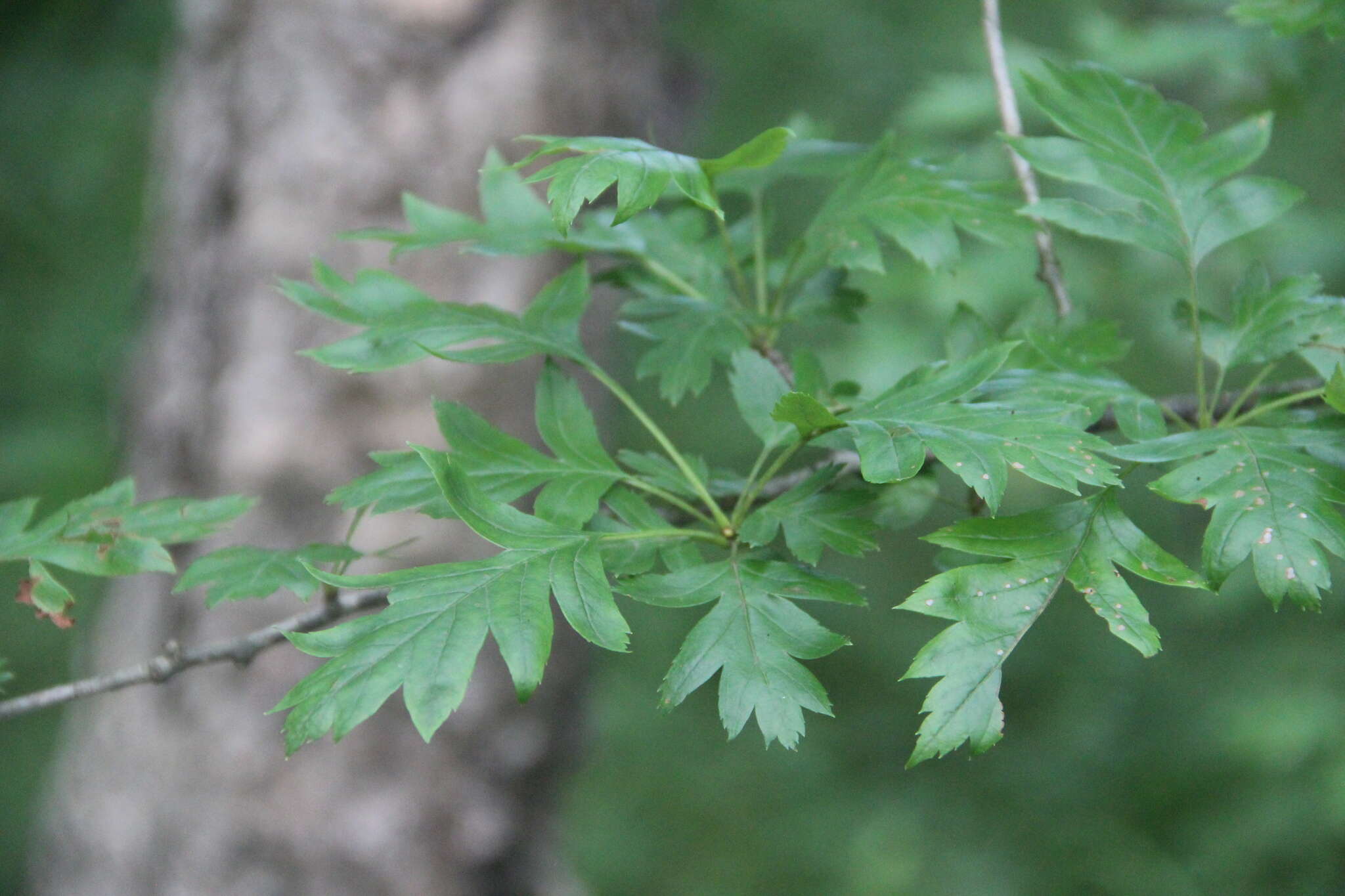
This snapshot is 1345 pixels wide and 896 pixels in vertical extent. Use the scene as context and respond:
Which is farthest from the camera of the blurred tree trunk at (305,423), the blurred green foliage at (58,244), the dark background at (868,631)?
the blurred green foliage at (58,244)

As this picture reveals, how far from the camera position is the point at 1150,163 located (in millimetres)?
921

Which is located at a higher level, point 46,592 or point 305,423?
point 46,592

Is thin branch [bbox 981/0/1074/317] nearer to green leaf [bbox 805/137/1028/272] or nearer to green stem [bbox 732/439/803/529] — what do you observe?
green leaf [bbox 805/137/1028/272]

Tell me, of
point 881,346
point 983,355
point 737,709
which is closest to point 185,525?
point 737,709

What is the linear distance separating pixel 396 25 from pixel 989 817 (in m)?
2.76

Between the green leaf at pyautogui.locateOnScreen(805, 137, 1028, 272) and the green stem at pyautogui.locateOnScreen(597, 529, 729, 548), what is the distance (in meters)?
0.29

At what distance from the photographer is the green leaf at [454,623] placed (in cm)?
67

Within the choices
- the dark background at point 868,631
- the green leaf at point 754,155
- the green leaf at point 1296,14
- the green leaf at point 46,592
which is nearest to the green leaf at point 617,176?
the green leaf at point 754,155

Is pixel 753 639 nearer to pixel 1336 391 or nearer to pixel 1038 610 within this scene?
pixel 1038 610

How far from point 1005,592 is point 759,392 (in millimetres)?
271

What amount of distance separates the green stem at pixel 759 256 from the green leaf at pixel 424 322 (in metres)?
0.19

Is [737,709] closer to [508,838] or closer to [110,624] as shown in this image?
[508,838]

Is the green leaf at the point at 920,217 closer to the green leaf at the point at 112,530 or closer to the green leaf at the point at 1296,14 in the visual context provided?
the green leaf at the point at 1296,14

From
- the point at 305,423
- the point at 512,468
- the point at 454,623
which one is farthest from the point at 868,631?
the point at 454,623
